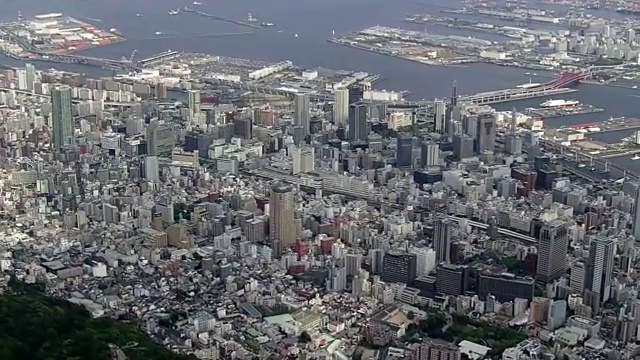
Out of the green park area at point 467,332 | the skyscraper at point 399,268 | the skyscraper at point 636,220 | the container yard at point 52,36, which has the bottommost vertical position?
the green park area at point 467,332

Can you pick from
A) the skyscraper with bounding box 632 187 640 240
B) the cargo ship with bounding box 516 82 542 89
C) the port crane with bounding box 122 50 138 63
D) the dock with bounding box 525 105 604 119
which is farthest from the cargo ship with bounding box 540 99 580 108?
the port crane with bounding box 122 50 138 63

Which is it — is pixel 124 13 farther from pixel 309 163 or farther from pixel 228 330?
pixel 228 330

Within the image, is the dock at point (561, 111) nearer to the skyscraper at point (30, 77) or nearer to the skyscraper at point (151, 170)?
the skyscraper at point (151, 170)

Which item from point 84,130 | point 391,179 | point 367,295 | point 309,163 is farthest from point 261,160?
point 367,295

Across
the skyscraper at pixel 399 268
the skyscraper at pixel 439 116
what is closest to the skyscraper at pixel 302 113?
the skyscraper at pixel 439 116

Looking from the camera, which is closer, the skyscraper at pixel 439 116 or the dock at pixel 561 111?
the skyscraper at pixel 439 116

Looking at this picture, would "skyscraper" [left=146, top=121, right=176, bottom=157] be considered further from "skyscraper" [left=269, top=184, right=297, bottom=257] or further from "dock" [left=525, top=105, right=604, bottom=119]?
"dock" [left=525, top=105, right=604, bottom=119]

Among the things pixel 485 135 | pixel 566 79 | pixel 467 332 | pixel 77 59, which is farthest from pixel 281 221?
pixel 77 59
